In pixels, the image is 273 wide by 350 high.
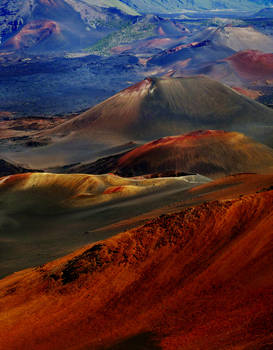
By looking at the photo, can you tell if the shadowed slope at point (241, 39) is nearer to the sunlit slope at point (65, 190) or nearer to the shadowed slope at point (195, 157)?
the shadowed slope at point (195, 157)

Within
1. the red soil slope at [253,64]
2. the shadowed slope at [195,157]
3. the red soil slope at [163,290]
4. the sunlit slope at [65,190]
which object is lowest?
the red soil slope at [253,64]

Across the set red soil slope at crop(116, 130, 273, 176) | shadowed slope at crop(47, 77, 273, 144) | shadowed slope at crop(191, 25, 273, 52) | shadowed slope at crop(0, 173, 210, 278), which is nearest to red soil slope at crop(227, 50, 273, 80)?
shadowed slope at crop(191, 25, 273, 52)

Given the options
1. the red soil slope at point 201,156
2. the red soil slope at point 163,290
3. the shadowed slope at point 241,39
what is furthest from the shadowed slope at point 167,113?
the shadowed slope at point 241,39

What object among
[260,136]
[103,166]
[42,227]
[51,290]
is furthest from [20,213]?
[260,136]

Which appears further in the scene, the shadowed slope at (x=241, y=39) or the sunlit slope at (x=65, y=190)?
the shadowed slope at (x=241, y=39)

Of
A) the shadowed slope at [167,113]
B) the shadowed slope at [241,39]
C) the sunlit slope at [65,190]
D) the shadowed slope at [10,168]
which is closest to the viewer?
the sunlit slope at [65,190]

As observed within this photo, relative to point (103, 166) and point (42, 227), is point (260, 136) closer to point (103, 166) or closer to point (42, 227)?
point (103, 166)

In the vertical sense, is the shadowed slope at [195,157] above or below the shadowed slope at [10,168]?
above
